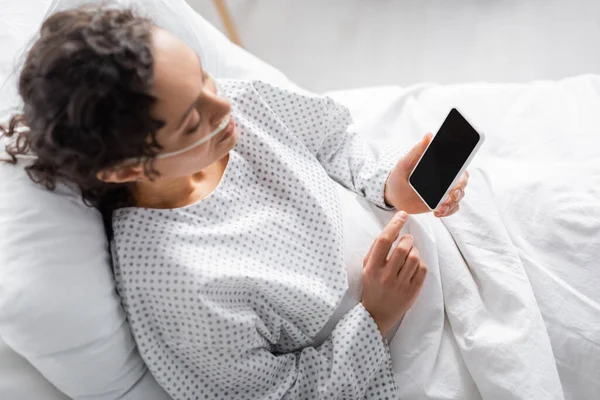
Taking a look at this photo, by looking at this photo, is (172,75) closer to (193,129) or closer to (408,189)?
(193,129)

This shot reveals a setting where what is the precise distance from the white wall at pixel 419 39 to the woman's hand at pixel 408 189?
95 centimetres

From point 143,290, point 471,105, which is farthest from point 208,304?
point 471,105

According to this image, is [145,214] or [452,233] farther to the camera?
[452,233]

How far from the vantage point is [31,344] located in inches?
32.5

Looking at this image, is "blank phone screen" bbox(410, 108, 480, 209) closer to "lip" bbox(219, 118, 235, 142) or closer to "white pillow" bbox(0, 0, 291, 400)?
"lip" bbox(219, 118, 235, 142)

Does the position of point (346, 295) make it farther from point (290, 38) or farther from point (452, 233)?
point (290, 38)

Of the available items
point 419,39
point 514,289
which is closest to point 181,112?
point 514,289

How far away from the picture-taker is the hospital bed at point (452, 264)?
33.1 inches

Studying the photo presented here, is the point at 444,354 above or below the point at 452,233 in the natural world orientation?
below

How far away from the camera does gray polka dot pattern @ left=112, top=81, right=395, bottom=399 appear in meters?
0.88

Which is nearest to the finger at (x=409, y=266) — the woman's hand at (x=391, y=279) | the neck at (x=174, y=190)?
the woman's hand at (x=391, y=279)

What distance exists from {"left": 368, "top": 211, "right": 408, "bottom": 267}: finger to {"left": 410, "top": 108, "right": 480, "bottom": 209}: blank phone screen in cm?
6

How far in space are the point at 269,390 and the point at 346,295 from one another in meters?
0.19

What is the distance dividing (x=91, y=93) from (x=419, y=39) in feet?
4.84
